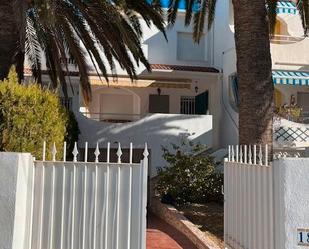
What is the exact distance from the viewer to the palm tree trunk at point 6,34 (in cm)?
1288

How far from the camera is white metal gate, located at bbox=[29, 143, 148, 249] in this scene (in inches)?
313

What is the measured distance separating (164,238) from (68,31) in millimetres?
7376

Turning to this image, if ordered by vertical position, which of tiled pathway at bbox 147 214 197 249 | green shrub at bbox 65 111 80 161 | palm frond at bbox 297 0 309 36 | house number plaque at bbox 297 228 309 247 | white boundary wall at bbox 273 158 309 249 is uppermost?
palm frond at bbox 297 0 309 36

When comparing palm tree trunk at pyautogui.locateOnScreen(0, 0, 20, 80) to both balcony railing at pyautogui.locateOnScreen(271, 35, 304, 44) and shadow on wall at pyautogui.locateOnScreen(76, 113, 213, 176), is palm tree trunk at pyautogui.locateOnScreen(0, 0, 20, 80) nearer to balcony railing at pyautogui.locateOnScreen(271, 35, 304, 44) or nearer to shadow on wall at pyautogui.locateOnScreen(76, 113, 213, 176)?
shadow on wall at pyautogui.locateOnScreen(76, 113, 213, 176)

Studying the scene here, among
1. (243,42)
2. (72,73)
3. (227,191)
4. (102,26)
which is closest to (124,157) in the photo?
(72,73)

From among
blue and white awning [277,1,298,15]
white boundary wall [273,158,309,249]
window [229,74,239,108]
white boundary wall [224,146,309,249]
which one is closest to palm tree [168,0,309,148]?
white boundary wall [224,146,309,249]

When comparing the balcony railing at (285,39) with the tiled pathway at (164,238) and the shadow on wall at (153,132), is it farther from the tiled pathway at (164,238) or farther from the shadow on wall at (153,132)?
the tiled pathway at (164,238)

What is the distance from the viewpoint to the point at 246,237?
29.8 ft

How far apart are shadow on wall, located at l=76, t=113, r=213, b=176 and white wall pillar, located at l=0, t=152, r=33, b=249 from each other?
1431 centimetres

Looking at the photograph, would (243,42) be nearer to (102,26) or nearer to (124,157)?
(102,26)

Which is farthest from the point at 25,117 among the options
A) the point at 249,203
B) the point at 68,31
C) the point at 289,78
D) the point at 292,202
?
the point at 289,78

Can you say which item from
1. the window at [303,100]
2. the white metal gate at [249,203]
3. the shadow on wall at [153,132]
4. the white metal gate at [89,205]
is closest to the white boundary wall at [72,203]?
the white metal gate at [89,205]

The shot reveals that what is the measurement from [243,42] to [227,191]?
16.6 ft

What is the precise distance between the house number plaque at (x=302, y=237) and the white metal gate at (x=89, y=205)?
8.62ft
